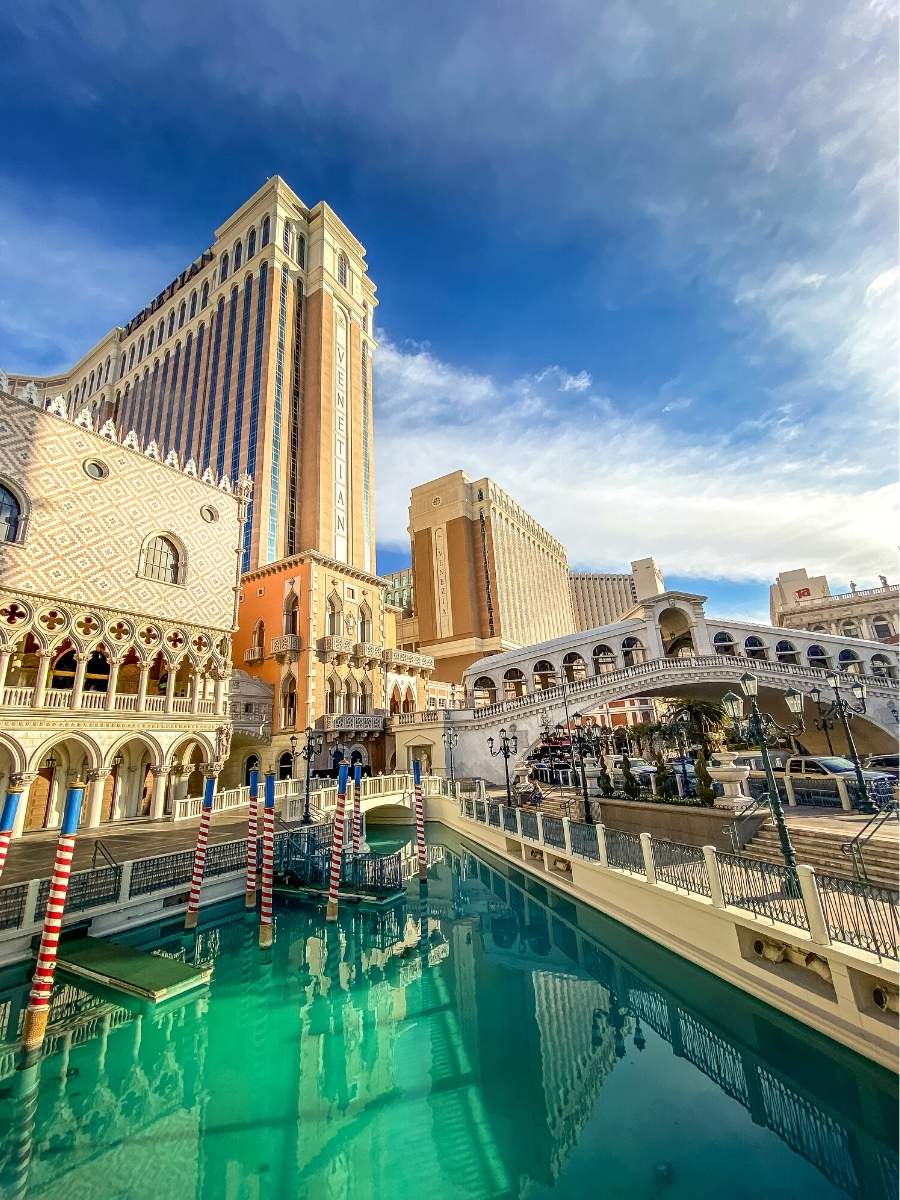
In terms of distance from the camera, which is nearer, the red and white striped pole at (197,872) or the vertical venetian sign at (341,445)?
the red and white striped pole at (197,872)

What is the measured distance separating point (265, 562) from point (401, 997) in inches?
1143

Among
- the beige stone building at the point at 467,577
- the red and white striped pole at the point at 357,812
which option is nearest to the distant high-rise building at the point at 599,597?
the beige stone building at the point at 467,577

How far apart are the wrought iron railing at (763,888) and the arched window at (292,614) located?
992 inches

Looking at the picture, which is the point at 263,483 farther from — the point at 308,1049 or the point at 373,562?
the point at 308,1049

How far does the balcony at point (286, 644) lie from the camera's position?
95.2ft

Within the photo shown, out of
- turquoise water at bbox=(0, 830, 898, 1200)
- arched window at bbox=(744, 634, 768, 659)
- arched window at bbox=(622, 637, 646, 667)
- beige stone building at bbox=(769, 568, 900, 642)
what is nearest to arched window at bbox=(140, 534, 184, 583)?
turquoise water at bbox=(0, 830, 898, 1200)

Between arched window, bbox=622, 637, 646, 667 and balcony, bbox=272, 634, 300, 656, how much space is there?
21.3 m

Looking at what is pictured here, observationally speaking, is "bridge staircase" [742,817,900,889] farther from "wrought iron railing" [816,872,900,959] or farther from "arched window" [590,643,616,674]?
"arched window" [590,643,616,674]

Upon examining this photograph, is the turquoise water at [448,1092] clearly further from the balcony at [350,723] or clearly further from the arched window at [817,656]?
the arched window at [817,656]

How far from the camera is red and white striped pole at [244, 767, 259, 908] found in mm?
14195

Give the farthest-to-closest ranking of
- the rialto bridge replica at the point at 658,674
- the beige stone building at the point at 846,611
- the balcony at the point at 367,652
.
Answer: the beige stone building at the point at 846,611 < the balcony at the point at 367,652 < the rialto bridge replica at the point at 658,674

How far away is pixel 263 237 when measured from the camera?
146 ft

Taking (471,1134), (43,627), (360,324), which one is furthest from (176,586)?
(360,324)

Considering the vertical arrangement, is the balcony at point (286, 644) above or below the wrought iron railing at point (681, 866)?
above
